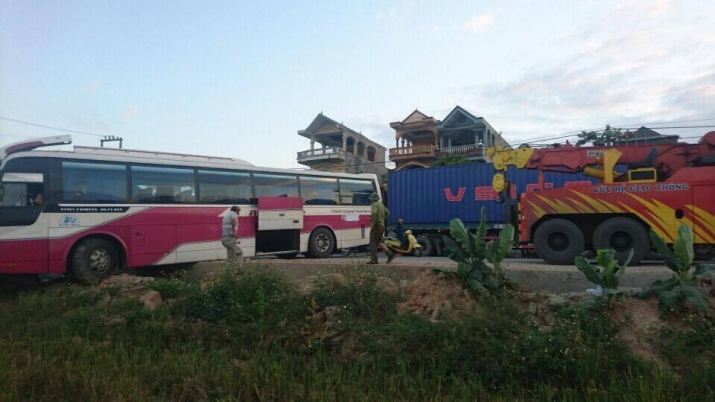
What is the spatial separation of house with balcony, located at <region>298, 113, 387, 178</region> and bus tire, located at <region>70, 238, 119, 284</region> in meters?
29.3

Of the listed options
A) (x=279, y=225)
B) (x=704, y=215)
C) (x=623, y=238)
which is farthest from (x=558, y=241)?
(x=279, y=225)

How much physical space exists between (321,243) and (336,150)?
25.2 m

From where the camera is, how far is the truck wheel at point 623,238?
9.03 m

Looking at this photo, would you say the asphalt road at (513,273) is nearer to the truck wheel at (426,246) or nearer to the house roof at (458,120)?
the truck wheel at (426,246)

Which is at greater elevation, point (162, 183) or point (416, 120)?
point (416, 120)

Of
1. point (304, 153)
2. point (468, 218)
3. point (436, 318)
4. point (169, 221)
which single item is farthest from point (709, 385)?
point (304, 153)

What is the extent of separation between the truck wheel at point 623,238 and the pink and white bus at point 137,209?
738 cm

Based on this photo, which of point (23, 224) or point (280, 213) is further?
point (280, 213)

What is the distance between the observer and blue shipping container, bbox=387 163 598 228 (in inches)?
683

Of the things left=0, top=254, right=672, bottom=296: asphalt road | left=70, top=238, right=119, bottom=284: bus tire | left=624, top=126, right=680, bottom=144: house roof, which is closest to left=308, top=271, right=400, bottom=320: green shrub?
left=0, top=254, right=672, bottom=296: asphalt road

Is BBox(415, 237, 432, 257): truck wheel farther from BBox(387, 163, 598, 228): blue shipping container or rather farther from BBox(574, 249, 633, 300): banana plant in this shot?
BBox(574, 249, 633, 300): banana plant

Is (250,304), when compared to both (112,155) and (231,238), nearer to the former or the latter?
(231,238)

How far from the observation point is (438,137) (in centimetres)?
3700

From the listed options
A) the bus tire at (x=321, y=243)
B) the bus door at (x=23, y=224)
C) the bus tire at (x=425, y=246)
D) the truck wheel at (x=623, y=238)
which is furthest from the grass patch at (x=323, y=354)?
the bus tire at (x=425, y=246)
